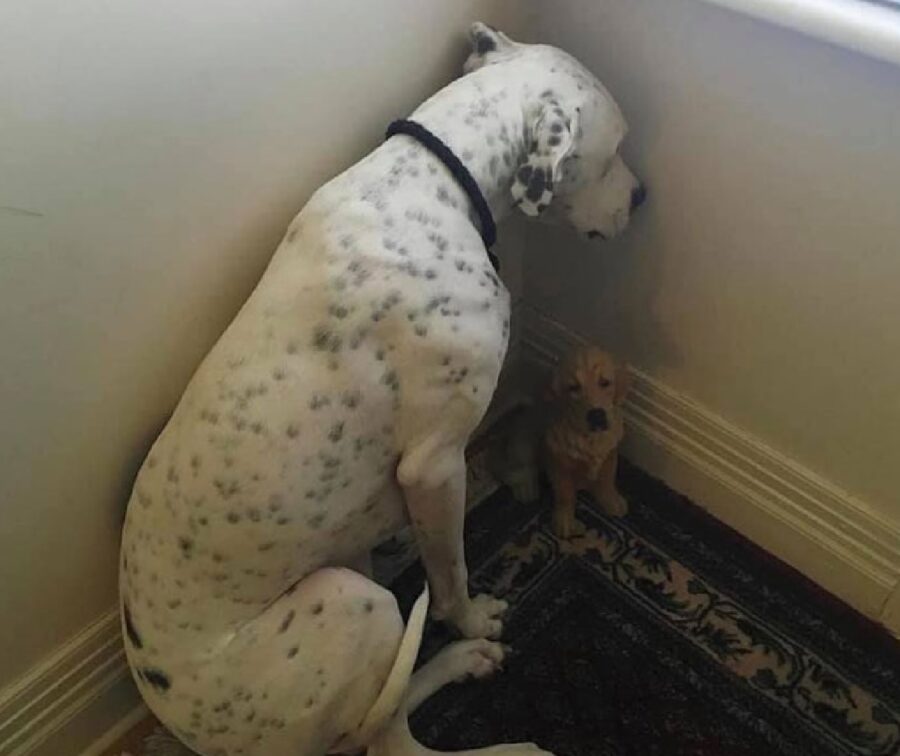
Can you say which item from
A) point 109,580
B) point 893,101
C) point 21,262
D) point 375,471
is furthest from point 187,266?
point 893,101

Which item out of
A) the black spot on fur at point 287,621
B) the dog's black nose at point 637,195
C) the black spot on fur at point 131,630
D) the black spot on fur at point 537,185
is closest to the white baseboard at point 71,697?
the black spot on fur at point 131,630

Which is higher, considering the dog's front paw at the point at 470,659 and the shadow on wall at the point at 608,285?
the shadow on wall at the point at 608,285

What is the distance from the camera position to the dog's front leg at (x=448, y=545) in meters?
1.35

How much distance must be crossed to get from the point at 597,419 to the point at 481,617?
38 centimetres

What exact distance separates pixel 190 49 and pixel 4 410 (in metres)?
0.47

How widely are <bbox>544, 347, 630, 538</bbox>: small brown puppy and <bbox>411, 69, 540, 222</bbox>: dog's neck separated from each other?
39 centimetres

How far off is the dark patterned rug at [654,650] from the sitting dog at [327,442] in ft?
1.05

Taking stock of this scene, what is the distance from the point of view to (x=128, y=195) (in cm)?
117

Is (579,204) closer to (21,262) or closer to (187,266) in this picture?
(187,266)

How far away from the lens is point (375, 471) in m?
1.30

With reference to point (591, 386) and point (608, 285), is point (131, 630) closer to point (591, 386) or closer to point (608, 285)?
point (591, 386)

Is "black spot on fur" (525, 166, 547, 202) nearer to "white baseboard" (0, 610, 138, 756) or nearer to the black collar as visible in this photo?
the black collar

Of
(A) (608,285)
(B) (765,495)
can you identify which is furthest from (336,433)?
(B) (765,495)

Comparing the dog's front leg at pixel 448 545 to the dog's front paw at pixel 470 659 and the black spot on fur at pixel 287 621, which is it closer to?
the dog's front paw at pixel 470 659
